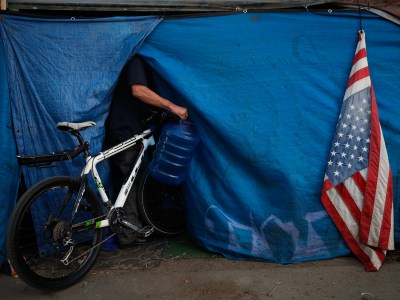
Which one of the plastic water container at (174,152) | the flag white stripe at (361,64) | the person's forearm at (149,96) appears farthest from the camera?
the plastic water container at (174,152)

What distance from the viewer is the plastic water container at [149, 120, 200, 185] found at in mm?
4043

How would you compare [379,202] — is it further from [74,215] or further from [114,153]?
[74,215]

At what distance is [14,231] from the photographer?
3.20 m

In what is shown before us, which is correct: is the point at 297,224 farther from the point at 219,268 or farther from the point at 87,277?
the point at 87,277

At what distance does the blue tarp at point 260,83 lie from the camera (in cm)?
385

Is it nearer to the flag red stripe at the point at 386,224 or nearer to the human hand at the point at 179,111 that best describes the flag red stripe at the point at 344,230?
the flag red stripe at the point at 386,224

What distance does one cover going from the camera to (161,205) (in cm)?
461

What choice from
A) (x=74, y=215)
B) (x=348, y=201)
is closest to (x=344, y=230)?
(x=348, y=201)

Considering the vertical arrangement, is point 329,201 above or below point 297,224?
above

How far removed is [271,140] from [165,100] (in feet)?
3.67

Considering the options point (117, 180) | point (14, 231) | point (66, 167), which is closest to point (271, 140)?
point (117, 180)

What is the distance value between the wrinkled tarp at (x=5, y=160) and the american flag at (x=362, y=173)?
9.88ft

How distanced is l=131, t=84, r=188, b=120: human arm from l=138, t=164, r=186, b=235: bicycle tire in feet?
2.64

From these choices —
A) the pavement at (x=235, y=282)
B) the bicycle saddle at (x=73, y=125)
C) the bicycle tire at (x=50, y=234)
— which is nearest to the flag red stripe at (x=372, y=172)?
the pavement at (x=235, y=282)
